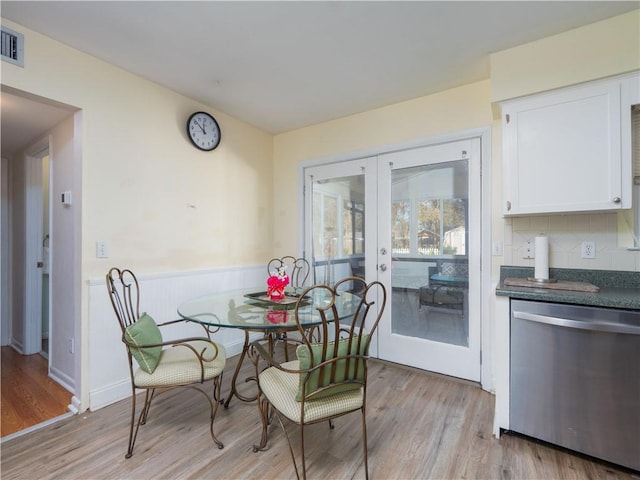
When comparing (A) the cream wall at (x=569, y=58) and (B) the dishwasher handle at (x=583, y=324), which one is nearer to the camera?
(B) the dishwasher handle at (x=583, y=324)

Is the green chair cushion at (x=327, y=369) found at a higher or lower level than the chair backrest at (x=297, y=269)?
lower

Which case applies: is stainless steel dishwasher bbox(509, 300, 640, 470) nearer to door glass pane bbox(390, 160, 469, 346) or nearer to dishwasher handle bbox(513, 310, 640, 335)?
dishwasher handle bbox(513, 310, 640, 335)

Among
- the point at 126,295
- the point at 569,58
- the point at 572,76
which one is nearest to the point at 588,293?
the point at 572,76

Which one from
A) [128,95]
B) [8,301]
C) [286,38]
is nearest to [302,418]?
[286,38]

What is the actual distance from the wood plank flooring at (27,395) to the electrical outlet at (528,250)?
352 cm

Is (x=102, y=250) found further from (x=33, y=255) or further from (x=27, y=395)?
(x=33, y=255)

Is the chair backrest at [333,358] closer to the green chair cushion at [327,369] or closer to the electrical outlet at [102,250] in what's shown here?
the green chair cushion at [327,369]

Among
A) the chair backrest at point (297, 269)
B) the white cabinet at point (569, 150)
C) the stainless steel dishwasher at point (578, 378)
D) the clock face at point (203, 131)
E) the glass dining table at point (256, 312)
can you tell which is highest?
the clock face at point (203, 131)

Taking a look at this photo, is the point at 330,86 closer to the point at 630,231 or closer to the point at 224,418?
the point at 630,231

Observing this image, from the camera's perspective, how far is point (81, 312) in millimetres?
2230

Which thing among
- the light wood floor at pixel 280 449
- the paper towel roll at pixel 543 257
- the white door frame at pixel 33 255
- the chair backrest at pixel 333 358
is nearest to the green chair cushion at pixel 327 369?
the chair backrest at pixel 333 358

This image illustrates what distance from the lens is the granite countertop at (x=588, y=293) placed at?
1601mm

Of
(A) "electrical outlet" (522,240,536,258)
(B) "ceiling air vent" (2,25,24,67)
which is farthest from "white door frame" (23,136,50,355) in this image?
(A) "electrical outlet" (522,240,536,258)

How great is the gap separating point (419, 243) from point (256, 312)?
1696 millimetres
